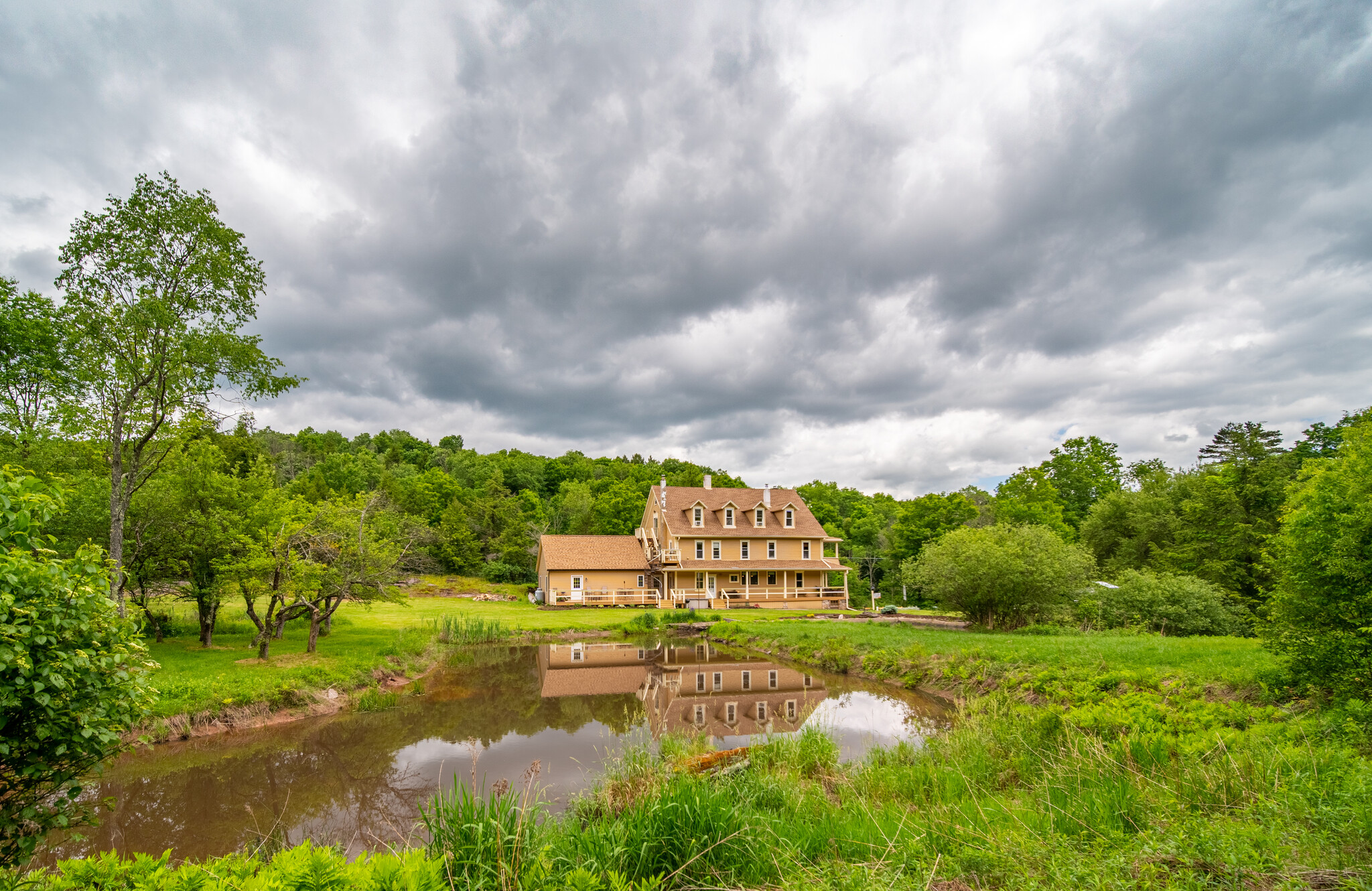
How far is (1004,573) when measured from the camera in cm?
2403

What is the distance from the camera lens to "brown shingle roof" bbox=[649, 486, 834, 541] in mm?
42750

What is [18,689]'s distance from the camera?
3506 mm

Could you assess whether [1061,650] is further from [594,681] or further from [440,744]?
[440,744]

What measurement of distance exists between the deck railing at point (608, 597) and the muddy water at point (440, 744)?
19.7 metres

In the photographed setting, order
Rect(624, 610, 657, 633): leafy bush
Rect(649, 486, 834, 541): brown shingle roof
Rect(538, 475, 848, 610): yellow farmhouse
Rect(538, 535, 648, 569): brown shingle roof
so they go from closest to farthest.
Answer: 1. Rect(624, 610, 657, 633): leafy bush
2. Rect(538, 475, 848, 610): yellow farmhouse
3. Rect(538, 535, 648, 569): brown shingle roof
4. Rect(649, 486, 834, 541): brown shingle roof

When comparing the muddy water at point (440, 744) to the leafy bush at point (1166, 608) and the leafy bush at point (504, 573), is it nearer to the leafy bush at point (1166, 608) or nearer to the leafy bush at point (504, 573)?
the leafy bush at point (1166, 608)

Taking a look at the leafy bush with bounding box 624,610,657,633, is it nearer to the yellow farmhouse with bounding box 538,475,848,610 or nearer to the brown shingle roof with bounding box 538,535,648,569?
the yellow farmhouse with bounding box 538,475,848,610

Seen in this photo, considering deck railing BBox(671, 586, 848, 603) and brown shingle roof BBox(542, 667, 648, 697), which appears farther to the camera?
deck railing BBox(671, 586, 848, 603)

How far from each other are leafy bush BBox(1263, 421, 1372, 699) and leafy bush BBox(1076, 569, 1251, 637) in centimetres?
1385

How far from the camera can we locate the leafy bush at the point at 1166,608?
848 inches

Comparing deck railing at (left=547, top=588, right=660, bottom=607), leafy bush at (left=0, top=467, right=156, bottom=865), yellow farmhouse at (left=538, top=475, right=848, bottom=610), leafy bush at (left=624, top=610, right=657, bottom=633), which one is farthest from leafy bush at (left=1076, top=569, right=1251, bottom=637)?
leafy bush at (left=0, top=467, right=156, bottom=865)

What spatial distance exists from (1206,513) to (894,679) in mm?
28068

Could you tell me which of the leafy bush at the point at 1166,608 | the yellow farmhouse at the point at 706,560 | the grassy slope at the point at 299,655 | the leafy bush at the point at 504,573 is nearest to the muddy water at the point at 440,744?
the grassy slope at the point at 299,655

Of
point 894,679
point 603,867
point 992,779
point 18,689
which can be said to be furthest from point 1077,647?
point 18,689
